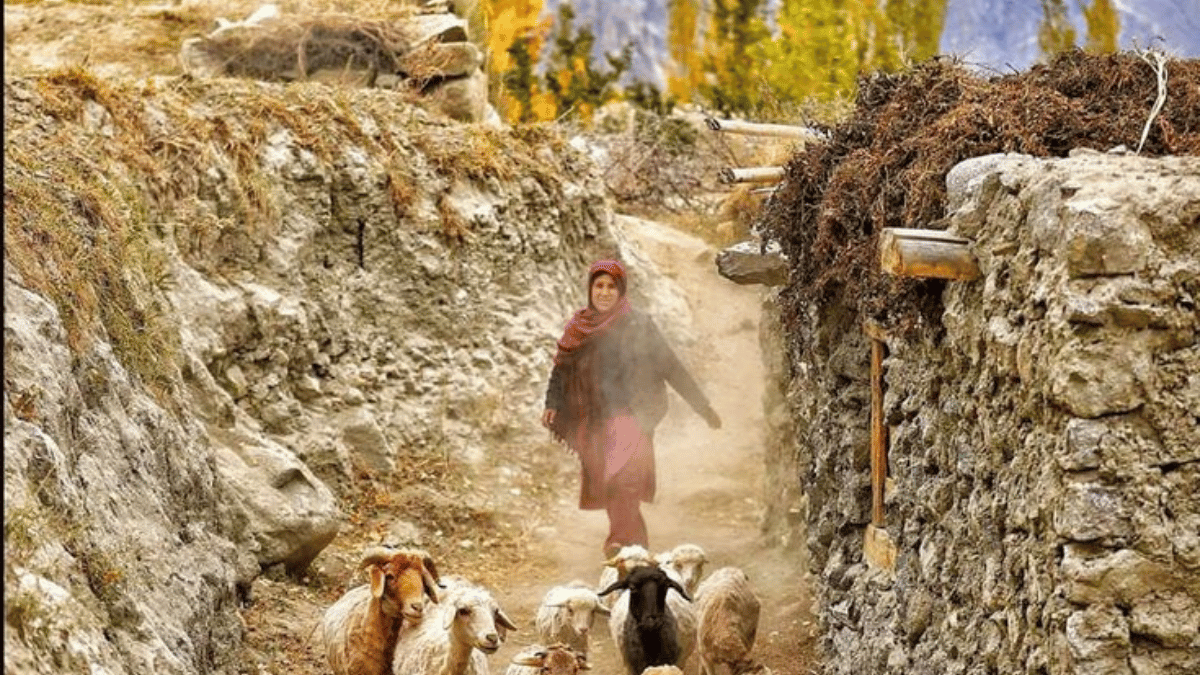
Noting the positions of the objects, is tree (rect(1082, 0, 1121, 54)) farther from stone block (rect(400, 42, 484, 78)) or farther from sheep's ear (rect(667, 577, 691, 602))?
stone block (rect(400, 42, 484, 78))

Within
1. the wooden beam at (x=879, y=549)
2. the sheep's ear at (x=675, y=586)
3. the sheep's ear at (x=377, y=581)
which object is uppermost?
the wooden beam at (x=879, y=549)

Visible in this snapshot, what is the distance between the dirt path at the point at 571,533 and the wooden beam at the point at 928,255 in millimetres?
4274

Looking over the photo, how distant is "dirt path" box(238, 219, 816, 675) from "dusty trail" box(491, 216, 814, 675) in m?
0.02

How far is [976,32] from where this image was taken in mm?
10047

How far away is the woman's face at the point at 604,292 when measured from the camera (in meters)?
12.6

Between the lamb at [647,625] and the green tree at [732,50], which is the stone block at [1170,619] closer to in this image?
the lamb at [647,625]

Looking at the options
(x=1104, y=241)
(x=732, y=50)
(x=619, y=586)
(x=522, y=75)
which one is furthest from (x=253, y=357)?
(x=732, y=50)

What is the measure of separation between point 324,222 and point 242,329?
72.5 inches

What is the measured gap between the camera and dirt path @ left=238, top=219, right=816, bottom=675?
34.3ft

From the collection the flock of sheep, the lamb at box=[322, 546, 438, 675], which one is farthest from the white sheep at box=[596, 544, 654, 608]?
the lamb at box=[322, 546, 438, 675]

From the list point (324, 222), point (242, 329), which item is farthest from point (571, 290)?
point (242, 329)

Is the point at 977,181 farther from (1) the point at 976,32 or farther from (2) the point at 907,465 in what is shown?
(1) the point at 976,32

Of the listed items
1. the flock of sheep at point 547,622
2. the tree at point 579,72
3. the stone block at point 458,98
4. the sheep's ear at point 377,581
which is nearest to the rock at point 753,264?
the flock of sheep at point 547,622

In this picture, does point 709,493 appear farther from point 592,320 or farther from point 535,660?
point 535,660
